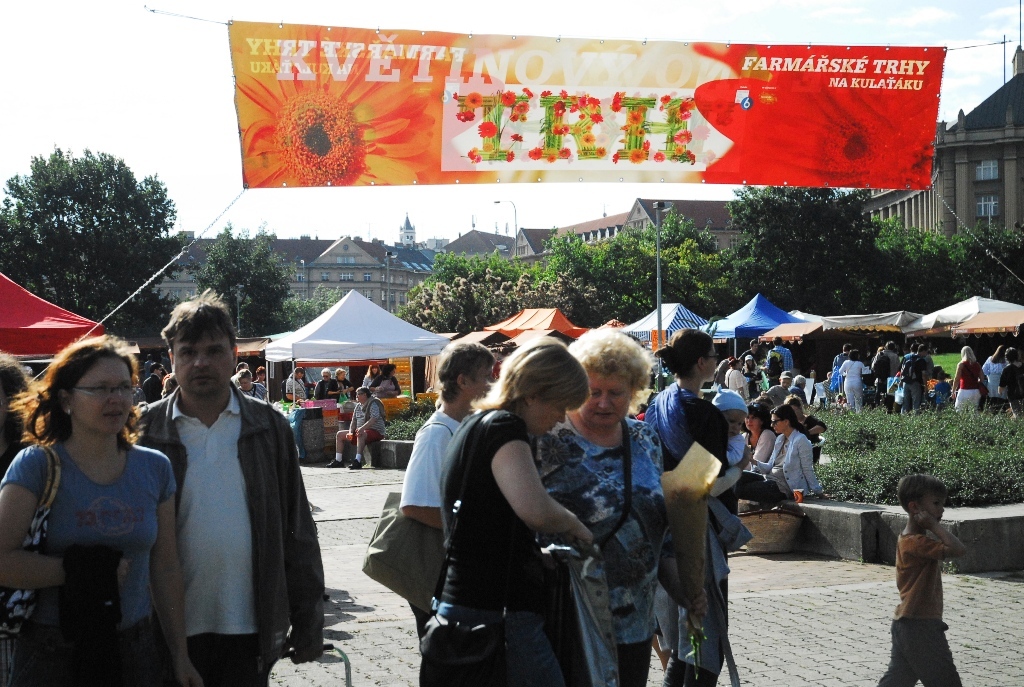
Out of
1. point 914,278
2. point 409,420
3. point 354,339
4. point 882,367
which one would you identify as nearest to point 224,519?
point 409,420

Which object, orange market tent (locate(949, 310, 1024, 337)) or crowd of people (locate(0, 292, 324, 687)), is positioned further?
orange market tent (locate(949, 310, 1024, 337))

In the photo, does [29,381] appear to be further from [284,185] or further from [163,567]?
[284,185]

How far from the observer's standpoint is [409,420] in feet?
73.2

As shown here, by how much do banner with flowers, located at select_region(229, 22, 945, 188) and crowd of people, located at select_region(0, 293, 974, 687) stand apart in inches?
195

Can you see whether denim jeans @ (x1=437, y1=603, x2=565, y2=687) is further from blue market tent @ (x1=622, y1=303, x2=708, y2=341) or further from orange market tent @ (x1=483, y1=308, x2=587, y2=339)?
blue market tent @ (x1=622, y1=303, x2=708, y2=341)

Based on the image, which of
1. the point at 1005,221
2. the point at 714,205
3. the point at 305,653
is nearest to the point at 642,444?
the point at 305,653

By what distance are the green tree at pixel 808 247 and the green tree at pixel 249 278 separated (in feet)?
113

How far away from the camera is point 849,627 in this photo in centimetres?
712

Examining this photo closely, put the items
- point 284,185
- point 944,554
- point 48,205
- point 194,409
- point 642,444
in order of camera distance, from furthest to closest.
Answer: point 48,205, point 284,185, point 944,554, point 642,444, point 194,409

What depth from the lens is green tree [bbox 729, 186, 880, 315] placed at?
7144cm

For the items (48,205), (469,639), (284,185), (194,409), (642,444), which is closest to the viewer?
(469,639)

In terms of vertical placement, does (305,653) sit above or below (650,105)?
below

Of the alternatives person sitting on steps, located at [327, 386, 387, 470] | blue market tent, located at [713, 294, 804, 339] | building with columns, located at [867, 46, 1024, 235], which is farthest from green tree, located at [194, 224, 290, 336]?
person sitting on steps, located at [327, 386, 387, 470]

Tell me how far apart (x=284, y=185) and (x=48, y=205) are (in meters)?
64.6
